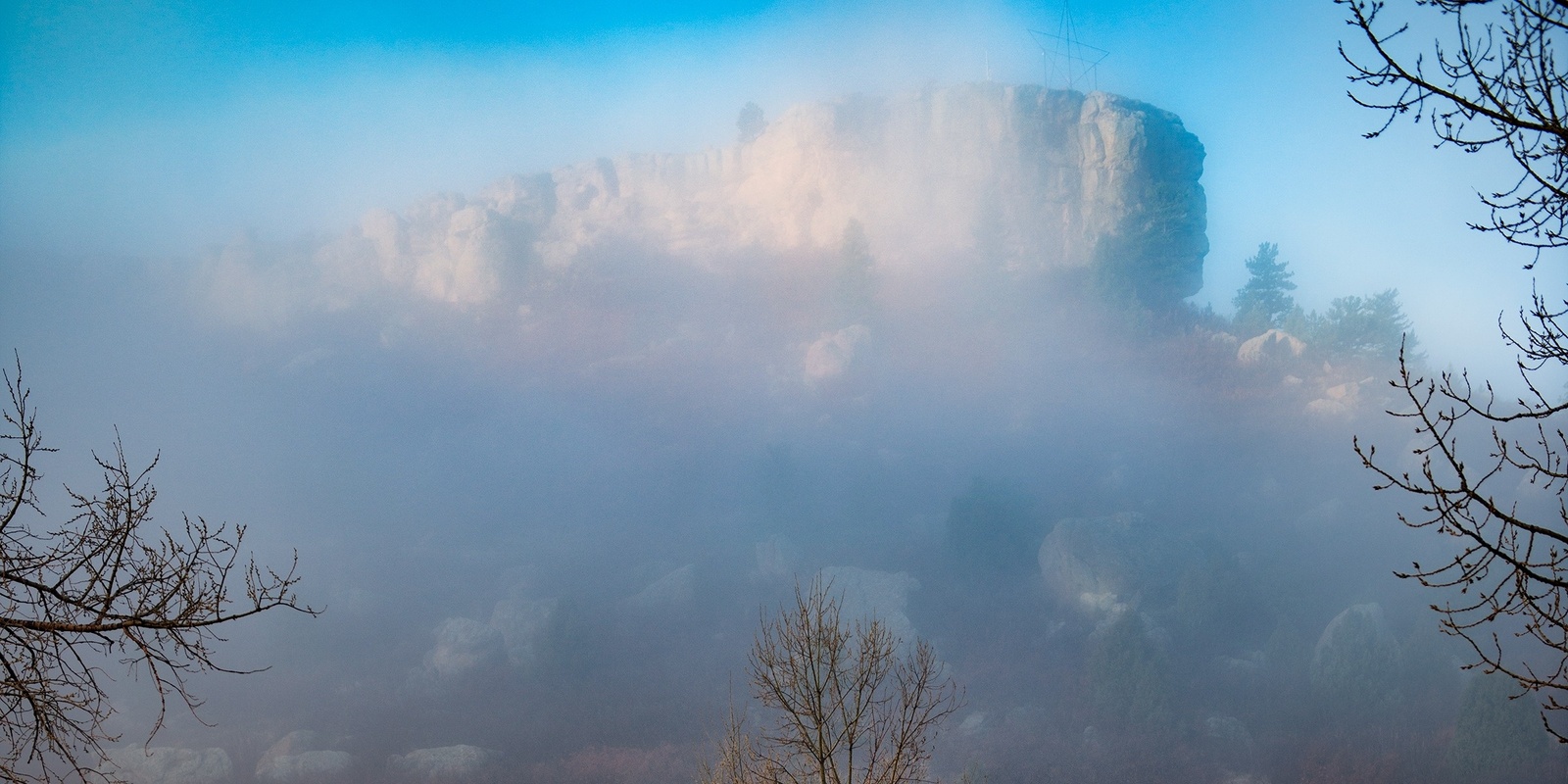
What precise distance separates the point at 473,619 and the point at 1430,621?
2777 centimetres

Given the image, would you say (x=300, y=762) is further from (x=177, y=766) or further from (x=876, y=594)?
(x=876, y=594)

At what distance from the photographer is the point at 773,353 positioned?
37.5m

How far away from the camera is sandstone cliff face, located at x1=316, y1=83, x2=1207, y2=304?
137ft

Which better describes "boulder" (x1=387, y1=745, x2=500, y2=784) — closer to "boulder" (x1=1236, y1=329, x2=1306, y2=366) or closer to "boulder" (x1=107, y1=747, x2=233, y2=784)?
"boulder" (x1=107, y1=747, x2=233, y2=784)

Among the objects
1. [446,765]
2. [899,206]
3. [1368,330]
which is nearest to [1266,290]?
[1368,330]

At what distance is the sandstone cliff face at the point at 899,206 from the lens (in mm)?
41812

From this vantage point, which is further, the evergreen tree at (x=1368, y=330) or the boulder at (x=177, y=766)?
the evergreen tree at (x=1368, y=330)

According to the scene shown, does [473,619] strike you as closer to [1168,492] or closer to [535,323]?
[535,323]

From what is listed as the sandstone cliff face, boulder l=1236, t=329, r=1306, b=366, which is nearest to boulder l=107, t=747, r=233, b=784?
the sandstone cliff face

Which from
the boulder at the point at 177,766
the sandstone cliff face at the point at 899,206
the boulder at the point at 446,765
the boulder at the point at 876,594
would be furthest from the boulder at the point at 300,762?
the sandstone cliff face at the point at 899,206

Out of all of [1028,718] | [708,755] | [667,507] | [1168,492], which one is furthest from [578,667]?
[1168,492]

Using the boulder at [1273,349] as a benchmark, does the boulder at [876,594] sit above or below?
below

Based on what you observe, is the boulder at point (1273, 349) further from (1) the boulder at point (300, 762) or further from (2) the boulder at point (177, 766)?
(2) the boulder at point (177, 766)

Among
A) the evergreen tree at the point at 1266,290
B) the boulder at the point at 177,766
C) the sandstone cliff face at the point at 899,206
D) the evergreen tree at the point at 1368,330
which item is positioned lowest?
the boulder at the point at 177,766
